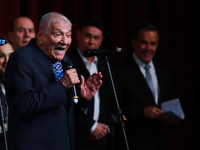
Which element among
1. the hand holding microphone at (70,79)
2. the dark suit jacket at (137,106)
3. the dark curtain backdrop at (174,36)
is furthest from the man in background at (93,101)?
the dark curtain backdrop at (174,36)

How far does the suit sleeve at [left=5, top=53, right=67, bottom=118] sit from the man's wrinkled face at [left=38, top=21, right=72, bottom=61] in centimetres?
14

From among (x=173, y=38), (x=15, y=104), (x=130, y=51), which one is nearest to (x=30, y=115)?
(x=15, y=104)

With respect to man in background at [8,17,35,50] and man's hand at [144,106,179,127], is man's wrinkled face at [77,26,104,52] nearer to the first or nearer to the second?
man in background at [8,17,35,50]

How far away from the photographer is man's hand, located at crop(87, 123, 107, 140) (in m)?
2.47

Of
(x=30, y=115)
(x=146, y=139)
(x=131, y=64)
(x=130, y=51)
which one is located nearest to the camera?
(x=30, y=115)

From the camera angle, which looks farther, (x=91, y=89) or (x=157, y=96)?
(x=157, y=96)

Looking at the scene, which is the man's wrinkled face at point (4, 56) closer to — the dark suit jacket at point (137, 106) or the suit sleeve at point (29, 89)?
the suit sleeve at point (29, 89)

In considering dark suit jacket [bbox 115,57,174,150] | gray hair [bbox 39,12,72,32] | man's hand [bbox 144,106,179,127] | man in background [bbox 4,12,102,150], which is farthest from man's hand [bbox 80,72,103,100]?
man's hand [bbox 144,106,179,127]

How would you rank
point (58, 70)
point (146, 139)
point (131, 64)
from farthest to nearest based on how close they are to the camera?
point (131, 64) < point (146, 139) < point (58, 70)

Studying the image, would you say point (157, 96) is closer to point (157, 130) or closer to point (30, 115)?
point (157, 130)

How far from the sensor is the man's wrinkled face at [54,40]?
1.84 meters

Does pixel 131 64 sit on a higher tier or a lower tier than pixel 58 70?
lower

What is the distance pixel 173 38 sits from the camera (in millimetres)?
4027

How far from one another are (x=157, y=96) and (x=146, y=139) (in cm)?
38
